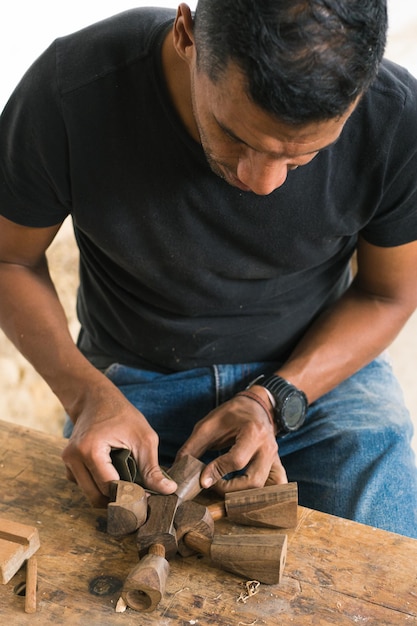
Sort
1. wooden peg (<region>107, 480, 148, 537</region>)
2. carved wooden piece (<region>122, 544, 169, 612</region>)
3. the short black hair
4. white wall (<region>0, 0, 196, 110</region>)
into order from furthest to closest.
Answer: white wall (<region>0, 0, 196, 110</region>)
wooden peg (<region>107, 480, 148, 537</region>)
carved wooden piece (<region>122, 544, 169, 612</region>)
the short black hair

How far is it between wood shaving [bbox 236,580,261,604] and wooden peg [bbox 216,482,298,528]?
13 centimetres

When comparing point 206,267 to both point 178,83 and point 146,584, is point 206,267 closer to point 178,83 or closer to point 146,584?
point 178,83

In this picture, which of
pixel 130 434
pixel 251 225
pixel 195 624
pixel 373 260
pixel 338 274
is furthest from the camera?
pixel 338 274

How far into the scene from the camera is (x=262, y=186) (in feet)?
4.10

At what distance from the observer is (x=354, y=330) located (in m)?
1.79

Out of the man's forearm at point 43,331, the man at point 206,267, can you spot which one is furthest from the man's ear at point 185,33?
the man's forearm at point 43,331

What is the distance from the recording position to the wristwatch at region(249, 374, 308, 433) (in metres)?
1.64

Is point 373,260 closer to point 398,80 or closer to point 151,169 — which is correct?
point 398,80

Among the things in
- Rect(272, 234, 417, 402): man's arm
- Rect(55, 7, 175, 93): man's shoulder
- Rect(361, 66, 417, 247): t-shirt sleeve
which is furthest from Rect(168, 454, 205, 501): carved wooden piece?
Rect(55, 7, 175, 93): man's shoulder

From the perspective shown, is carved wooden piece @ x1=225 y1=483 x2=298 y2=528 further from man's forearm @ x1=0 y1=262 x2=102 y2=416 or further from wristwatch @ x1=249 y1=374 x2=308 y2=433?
man's forearm @ x1=0 y1=262 x2=102 y2=416

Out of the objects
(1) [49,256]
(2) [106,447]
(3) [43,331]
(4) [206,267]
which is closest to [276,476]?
(2) [106,447]

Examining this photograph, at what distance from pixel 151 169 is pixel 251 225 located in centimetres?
23

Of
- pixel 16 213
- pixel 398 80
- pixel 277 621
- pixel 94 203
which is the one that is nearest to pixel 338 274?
pixel 398 80

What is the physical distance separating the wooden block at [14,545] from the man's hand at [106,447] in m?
0.14
